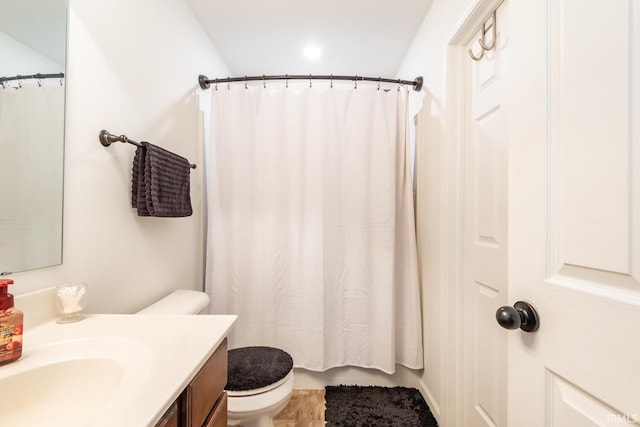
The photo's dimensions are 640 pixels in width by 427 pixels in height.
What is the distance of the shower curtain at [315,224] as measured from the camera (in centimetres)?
166

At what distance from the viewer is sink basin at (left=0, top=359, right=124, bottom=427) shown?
1.74ft

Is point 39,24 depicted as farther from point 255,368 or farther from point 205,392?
point 255,368

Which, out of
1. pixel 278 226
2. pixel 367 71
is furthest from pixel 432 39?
pixel 278 226

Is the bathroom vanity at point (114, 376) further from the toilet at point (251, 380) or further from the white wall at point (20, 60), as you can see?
the white wall at point (20, 60)

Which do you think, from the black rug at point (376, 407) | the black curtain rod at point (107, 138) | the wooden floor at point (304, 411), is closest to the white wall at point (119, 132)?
the black curtain rod at point (107, 138)

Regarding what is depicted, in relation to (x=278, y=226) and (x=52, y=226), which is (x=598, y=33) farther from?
(x=278, y=226)

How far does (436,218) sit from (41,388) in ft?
5.18

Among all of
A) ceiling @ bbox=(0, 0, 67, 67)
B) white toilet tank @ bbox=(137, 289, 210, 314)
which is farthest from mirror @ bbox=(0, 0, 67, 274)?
white toilet tank @ bbox=(137, 289, 210, 314)

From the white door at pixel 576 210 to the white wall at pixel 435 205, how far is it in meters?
0.77

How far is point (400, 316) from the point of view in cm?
171

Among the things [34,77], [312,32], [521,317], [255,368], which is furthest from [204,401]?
[312,32]

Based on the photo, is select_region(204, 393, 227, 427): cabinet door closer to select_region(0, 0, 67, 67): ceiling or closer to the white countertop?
the white countertop

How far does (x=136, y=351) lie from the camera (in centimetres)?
63

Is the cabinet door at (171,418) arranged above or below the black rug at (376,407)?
above
